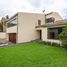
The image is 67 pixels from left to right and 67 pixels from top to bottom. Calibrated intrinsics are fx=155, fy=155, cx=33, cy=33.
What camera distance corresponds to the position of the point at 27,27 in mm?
30391

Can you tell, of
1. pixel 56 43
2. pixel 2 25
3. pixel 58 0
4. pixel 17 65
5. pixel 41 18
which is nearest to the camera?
pixel 17 65

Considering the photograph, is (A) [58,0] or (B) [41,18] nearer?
(A) [58,0]

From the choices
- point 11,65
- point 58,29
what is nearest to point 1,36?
point 58,29

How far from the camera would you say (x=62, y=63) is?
40.4ft

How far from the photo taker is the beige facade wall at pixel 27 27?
98.2 ft

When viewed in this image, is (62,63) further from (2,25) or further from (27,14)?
(2,25)

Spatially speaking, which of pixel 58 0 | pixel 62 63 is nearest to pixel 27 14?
pixel 58 0

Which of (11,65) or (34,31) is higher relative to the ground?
(34,31)

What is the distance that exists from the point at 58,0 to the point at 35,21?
20.0 feet

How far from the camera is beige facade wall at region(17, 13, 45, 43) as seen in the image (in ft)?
98.2

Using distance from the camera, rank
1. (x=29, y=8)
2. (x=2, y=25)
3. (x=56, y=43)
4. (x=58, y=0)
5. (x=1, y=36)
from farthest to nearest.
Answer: (x=2, y=25), (x=1, y=36), (x=29, y=8), (x=58, y=0), (x=56, y=43)

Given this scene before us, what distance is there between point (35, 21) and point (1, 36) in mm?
21001

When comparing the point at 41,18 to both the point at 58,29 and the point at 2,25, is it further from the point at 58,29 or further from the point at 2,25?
the point at 2,25

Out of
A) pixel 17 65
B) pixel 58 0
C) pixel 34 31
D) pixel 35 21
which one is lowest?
pixel 17 65
